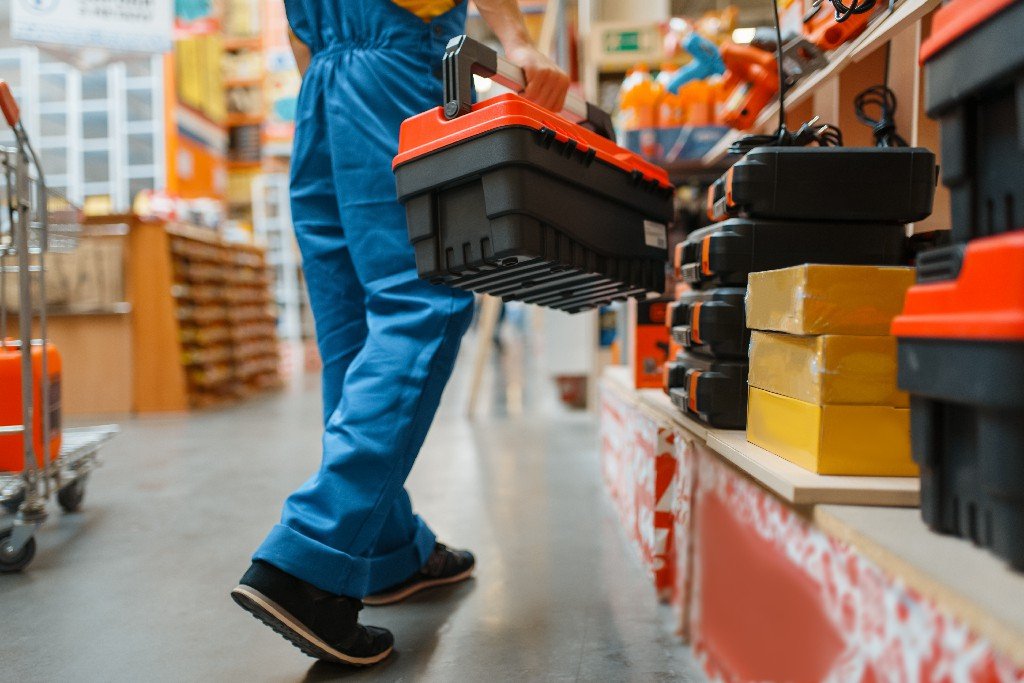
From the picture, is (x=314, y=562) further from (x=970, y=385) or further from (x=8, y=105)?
(x=8, y=105)

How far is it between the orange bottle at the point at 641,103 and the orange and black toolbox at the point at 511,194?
172cm

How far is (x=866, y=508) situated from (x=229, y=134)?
9.92 meters

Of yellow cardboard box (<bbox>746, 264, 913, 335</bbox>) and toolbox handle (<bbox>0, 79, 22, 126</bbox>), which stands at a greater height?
toolbox handle (<bbox>0, 79, 22, 126</bbox>)

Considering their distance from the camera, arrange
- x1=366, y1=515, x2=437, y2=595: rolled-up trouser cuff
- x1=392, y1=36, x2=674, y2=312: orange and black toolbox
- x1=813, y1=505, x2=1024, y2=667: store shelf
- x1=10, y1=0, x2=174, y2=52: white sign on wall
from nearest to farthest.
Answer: x1=813, y1=505, x2=1024, y2=667: store shelf
x1=392, y1=36, x2=674, y2=312: orange and black toolbox
x1=366, y1=515, x2=437, y2=595: rolled-up trouser cuff
x1=10, y1=0, x2=174, y2=52: white sign on wall

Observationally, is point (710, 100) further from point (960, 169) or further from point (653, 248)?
point (960, 169)

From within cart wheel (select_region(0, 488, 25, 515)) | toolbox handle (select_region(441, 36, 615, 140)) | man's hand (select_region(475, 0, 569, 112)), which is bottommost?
cart wheel (select_region(0, 488, 25, 515))

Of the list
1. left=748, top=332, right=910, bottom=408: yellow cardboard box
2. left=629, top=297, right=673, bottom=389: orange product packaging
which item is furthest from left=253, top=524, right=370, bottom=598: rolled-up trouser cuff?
left=629, top=297, right=673, bottom=389: orange product packaging

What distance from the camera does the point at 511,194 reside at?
94 cm

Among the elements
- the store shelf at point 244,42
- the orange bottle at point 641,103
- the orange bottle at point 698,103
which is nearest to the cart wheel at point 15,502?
the orange bottle at point 641,103

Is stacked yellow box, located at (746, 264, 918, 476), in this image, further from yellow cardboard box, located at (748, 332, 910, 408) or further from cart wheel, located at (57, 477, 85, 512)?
cart wheel, located at (57, 477, 85, 512)

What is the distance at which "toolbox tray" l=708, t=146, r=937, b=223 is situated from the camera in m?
1.03

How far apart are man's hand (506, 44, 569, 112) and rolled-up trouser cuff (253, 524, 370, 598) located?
2.36ft

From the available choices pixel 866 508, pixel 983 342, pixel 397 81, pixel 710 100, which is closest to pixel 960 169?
pixel 983 342

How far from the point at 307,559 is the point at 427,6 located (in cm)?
83
